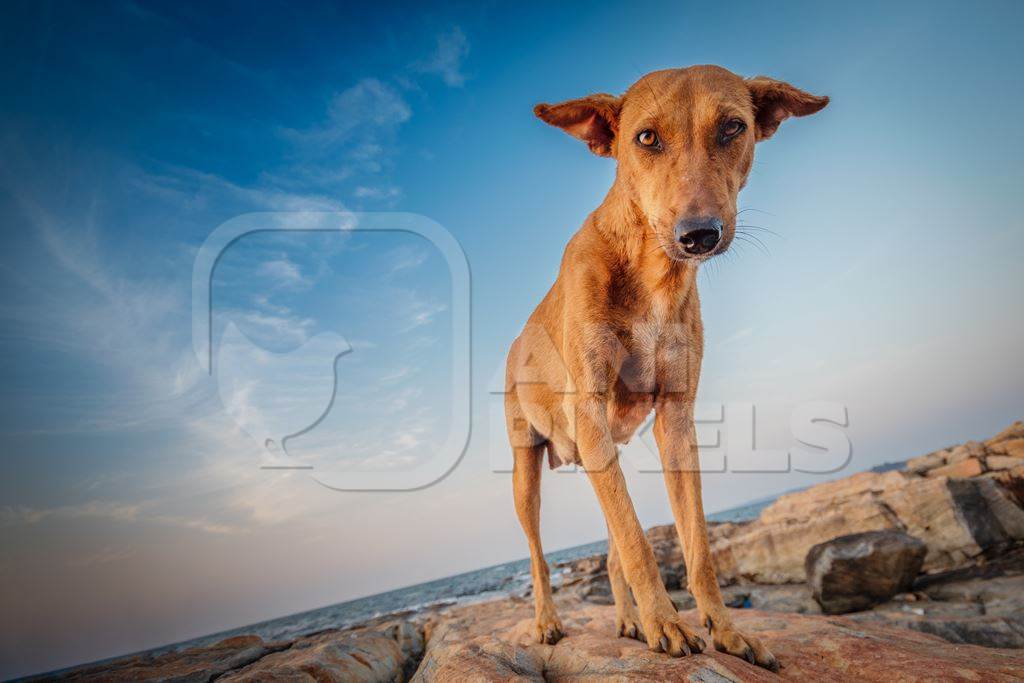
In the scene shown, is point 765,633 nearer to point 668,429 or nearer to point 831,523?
point 668,429

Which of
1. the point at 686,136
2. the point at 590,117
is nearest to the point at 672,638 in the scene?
the point at 686,136

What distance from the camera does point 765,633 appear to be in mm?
4004

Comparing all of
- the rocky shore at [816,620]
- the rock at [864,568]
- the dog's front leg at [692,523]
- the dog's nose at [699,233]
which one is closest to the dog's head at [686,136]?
the dog's nose at [699,233]

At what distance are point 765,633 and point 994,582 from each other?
31.7ft

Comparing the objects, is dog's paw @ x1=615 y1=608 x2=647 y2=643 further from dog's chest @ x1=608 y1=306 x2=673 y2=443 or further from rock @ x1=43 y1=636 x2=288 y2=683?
rock @ x1=43 y1=636 x2=288 y2=683

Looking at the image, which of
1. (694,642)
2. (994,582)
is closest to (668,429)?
(694,642)

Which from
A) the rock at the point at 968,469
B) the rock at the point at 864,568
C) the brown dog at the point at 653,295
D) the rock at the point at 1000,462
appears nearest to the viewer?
the brown dog at the point at 653,295

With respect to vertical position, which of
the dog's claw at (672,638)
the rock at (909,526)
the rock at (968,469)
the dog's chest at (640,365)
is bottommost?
the rock at (909,526)

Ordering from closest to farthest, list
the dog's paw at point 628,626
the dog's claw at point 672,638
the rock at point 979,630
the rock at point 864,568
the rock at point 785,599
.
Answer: the dog's claw at point 672,638
the dog's paw at point 628,626
the rock at point 979,630
the rock at point 864,568
the rock at point 785,599

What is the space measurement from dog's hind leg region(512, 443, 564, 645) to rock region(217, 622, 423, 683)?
1.94 metres

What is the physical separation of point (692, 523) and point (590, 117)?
317 cm

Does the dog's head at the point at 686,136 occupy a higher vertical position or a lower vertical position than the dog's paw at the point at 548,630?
higher

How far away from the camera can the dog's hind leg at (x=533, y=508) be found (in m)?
4.26

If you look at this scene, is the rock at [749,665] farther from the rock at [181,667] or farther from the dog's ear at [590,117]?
the dog's ear at [590,117]
